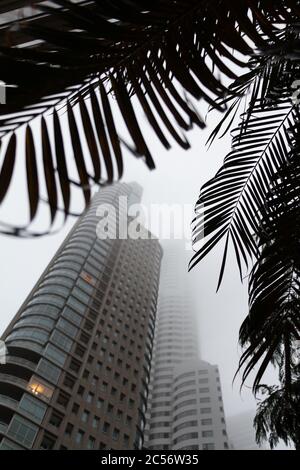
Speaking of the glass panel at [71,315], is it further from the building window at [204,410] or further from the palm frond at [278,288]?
the palm frond at [278,288]

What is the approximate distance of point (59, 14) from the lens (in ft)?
1.98

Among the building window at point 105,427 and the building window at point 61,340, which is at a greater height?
the building window at point 61,340

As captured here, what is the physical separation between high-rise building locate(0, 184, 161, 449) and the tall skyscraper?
23.5 m

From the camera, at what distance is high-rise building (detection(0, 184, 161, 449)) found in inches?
1243

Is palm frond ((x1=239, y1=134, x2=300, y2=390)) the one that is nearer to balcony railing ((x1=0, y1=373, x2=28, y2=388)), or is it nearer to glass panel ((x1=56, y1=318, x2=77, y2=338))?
balcony railing ((x1=0, y1=373, x2=28, y2=388))

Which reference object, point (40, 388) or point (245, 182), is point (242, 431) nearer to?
point (40, 388)

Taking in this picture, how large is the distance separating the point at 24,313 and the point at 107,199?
33.3 metres

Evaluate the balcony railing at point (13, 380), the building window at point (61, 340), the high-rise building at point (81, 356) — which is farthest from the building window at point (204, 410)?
the balcony railing at point (13, 380)

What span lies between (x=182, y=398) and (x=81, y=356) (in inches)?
1614

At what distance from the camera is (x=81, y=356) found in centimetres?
3928

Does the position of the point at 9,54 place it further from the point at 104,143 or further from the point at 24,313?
the point at 24,313

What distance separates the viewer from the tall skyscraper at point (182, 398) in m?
63.1

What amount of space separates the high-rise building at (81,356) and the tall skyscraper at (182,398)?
77.1 feet

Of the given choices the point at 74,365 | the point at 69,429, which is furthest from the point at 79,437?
the point at 74,365
